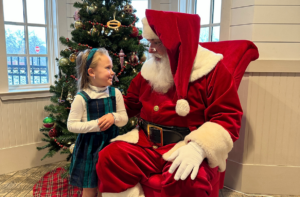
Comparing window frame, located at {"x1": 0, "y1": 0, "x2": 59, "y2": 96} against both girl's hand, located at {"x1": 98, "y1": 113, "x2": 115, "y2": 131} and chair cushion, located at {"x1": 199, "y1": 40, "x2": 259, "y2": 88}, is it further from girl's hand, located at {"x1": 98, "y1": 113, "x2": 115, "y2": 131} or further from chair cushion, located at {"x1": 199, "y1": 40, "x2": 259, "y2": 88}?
chair cushion, located at {"x1": 199, "y1": 40, "x2": 259, "y2": 88}

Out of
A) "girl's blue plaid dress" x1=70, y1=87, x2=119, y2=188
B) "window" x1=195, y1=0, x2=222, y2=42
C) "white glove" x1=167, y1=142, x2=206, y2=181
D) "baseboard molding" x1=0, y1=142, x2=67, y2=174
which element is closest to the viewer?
"white glove" x1=167, y1=142, x2=206, y2=181

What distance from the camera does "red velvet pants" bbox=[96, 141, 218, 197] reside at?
1225 mm

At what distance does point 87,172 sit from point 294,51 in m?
1.89

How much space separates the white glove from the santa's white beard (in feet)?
1.36

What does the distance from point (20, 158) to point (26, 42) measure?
1307 millimetres

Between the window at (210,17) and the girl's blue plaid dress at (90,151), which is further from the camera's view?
the window at (210,17)

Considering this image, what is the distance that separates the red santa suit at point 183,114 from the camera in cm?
126

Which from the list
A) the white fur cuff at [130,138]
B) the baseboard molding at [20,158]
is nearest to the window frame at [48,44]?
the baseboard molding at [20,158]

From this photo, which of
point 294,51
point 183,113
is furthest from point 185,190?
point 294,51

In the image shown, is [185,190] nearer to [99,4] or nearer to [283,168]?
[283,168]

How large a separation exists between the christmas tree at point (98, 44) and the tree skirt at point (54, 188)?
0.33 m

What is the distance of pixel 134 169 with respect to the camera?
1.35 meters

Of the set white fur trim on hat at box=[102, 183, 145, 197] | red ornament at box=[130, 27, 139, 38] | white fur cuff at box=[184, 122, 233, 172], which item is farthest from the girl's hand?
red ornament at box=[130, 27, 139, 38]

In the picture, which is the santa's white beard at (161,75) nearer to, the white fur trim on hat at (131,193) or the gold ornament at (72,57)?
the white fur trim on hat at (131,193)
